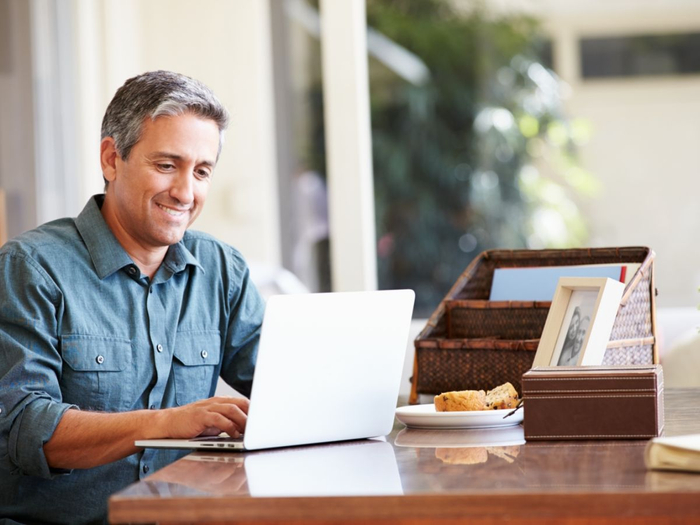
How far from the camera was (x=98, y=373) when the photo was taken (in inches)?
65.7

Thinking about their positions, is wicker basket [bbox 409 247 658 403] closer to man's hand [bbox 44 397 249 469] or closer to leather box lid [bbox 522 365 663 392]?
leather box lid [bbox 522 365 663 392]

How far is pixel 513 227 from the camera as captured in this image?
15.3 ft

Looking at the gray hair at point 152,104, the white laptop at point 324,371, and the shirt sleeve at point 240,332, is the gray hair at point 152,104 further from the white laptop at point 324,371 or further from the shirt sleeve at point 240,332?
the white laptop at point 324,371

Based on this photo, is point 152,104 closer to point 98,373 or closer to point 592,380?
point 98,373

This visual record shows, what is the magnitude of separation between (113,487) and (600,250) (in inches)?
38.9

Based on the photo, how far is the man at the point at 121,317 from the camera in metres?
1.49

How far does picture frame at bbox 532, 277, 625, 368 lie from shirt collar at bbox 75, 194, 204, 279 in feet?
2.23

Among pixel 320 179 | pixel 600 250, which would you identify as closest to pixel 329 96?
pixel 320 179

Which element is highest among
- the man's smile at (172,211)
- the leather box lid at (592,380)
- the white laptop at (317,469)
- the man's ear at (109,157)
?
the man's ear at (109,157)

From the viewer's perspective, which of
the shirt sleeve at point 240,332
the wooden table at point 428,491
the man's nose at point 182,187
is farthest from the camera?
the shirt sleeve at point 240,332

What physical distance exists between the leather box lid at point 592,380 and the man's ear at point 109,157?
899mm

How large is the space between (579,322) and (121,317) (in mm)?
769

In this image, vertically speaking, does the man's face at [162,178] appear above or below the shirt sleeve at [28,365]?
above

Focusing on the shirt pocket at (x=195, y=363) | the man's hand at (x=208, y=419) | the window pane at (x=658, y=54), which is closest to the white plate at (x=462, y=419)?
the man's hand at (x=208, y=419)
